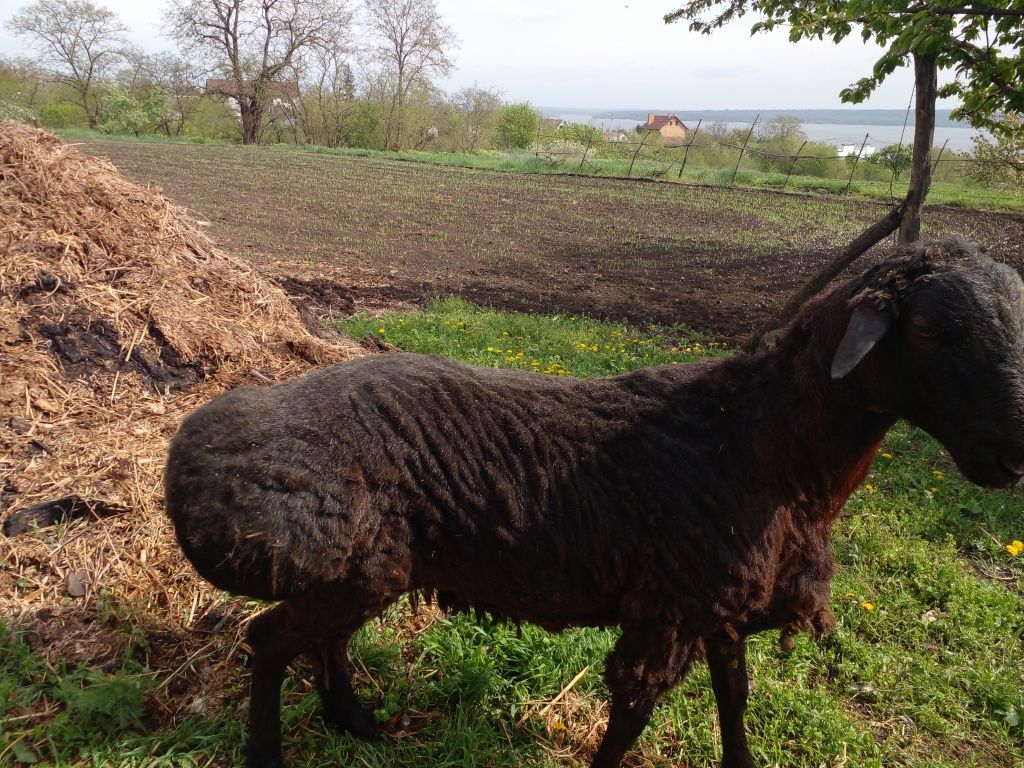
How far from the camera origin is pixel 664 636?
228 cm

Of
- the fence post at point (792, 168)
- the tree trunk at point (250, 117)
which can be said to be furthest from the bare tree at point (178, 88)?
the fence post at point (792, 168)

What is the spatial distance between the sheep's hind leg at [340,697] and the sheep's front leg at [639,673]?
1072 mm

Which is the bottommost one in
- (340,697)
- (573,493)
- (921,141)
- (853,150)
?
(340,697)

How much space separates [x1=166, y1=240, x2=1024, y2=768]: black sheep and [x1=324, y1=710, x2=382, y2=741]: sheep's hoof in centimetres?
41

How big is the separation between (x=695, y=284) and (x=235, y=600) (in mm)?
9395

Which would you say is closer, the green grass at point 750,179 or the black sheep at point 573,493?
the black sheep at point 573,493

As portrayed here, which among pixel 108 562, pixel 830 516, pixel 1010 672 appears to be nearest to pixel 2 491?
pixel 108 562

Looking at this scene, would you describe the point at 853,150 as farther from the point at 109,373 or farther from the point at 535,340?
the point at 109,373

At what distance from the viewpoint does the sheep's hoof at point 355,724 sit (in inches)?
110

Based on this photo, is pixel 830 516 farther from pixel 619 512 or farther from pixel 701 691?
pixel 701 691

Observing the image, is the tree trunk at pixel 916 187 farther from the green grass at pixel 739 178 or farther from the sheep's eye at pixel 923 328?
the green grass at pixel 739 178

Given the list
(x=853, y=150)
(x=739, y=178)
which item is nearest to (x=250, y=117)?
(x=739, y=178)

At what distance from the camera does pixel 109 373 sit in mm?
4547

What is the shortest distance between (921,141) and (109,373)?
22.2 ft
